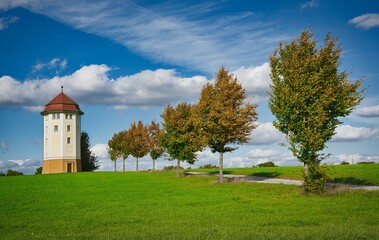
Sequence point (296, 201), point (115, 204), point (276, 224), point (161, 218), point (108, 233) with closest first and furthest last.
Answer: point (108, 233) → point (276, 224) → point (161, 218) → point (296, 201) → point (115, 204)

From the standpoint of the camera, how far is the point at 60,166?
269 ft

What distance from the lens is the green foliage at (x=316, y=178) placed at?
77.6ft

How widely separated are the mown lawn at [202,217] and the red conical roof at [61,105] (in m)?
61.0

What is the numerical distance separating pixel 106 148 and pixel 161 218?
76.0 meters

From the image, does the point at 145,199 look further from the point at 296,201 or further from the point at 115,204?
the point at 296,201

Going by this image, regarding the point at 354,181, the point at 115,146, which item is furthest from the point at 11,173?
the point at 354,181

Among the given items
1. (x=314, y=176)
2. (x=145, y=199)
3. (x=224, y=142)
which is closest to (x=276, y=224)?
(x=314, y=176)

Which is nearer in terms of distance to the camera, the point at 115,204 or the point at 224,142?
the point at 115,204

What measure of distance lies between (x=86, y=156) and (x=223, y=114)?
70.4 metres

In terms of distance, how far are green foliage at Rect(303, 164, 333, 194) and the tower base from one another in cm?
6676

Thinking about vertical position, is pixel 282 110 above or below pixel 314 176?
above

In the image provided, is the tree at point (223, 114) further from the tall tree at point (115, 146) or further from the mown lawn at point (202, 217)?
the tall tree at point (115, 146)

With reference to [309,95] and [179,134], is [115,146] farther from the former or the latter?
[309,95]

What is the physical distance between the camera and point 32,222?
17.8 m
